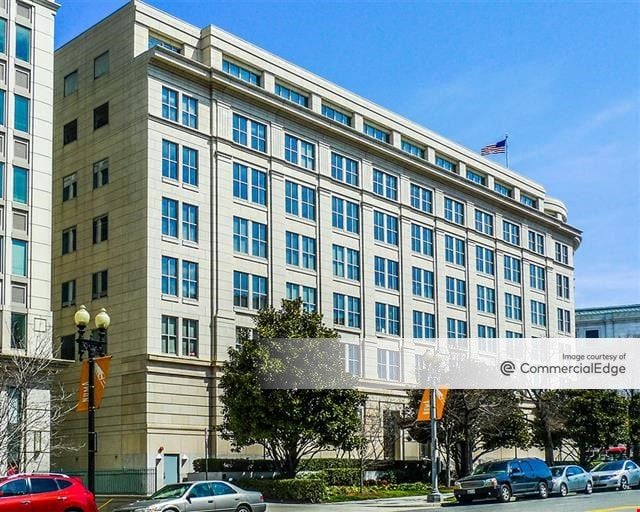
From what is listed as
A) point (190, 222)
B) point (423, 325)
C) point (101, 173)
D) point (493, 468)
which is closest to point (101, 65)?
point (101, 173)

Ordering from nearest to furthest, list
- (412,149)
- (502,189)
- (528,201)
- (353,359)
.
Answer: (353,359)
(412,149)
(502,189)
(528,201)

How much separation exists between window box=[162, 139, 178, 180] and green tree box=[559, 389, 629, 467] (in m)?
30.5

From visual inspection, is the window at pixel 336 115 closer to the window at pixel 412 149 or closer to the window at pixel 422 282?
the window at pixel 412 149

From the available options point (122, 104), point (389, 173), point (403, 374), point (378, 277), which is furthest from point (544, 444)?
point (122, 104)

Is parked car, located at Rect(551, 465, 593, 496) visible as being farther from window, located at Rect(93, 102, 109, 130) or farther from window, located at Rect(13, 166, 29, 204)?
window, located at Rect(93, 102, 109, 130)

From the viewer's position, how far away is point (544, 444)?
69.7 metres

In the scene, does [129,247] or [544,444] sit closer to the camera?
[129,247]

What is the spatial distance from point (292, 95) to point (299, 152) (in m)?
3.99

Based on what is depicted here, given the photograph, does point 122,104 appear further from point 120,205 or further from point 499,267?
point 499,267

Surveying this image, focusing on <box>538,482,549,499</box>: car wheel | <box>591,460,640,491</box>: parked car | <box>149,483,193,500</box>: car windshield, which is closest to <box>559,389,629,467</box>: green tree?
<box>591,460,640,491</box>: parked car

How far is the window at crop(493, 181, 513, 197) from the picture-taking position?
87.8 metres

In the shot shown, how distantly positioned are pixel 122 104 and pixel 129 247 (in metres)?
8.67

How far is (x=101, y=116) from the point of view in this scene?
58.8 meters

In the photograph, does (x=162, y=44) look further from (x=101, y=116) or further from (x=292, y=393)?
(x=292, y=393)
